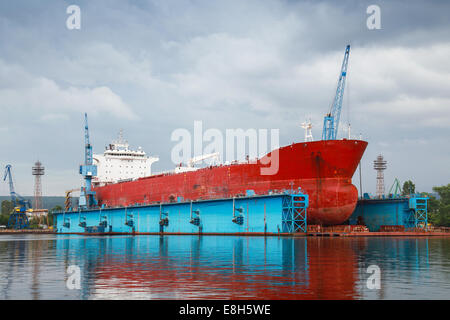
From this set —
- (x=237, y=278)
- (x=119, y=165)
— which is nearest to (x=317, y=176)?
(x=237, y=278)

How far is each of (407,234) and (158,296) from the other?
39489 millimetres

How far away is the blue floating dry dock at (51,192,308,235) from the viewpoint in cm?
4253

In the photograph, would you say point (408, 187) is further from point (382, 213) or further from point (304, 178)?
point (304, 178)

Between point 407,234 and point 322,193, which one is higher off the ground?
point 322,193

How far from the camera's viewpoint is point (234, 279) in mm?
15414

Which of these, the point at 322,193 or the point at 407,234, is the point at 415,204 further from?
the point at 322,193

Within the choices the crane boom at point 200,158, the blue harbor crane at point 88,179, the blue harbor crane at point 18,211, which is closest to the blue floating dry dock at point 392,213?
the crane boom at point 200,158

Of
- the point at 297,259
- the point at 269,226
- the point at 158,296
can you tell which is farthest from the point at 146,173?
the point at 158,296

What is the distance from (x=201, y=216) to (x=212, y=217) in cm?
A: 208

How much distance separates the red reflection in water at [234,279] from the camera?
12789 mm

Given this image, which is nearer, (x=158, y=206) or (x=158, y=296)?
(x=158, y=296)

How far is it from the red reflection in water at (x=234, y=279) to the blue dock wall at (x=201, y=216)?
70.4ft
